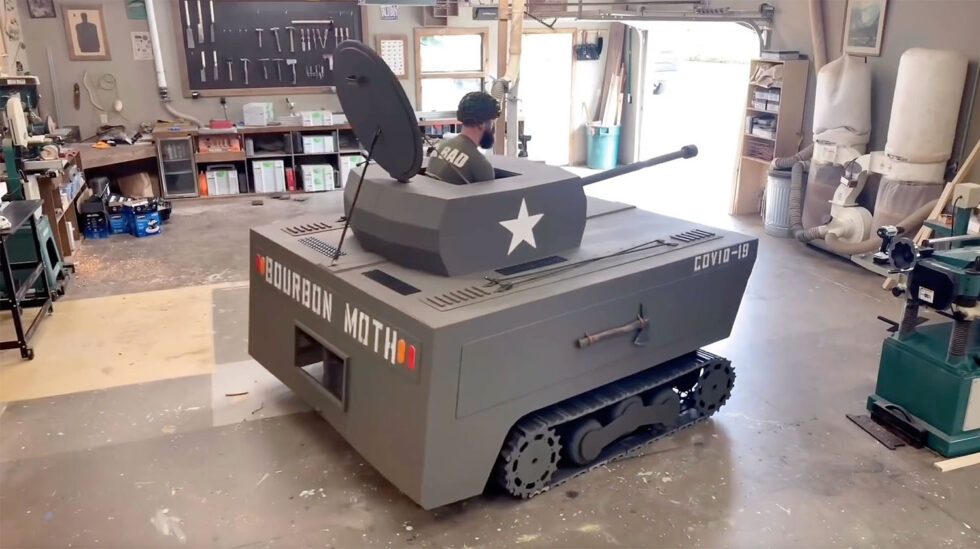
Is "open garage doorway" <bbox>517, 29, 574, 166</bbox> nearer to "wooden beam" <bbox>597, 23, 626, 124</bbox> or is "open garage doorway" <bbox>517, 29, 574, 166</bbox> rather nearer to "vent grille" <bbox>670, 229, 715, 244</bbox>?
"wooden beam" <bbox>597, 23, 626, 124</bbox>

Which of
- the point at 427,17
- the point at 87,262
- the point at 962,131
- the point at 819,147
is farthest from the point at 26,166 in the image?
the point at 962,131

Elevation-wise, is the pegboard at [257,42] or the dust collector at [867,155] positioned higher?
the pegboard at [257,42]

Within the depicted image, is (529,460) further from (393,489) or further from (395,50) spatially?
(395,50)

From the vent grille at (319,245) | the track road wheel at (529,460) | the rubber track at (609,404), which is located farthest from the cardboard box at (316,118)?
the track road wheel at (529,460)

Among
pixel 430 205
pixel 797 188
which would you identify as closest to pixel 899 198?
pixel 797 188

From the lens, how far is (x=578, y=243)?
3533 millimetres

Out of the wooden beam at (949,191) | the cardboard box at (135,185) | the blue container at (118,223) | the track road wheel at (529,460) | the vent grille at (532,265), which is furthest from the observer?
the cardboard box at (135,185)

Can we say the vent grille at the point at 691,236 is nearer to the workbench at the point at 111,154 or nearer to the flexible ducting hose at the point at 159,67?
the workbench at the point at 111,154

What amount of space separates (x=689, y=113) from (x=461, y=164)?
10.4 m

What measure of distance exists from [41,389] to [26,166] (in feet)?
7.04

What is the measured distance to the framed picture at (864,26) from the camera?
6.38 meters

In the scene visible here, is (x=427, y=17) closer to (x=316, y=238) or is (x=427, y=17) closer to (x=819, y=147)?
(x=819, y=147)

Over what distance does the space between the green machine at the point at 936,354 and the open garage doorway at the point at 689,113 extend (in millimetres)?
4008

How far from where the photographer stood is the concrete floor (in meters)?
3.00
